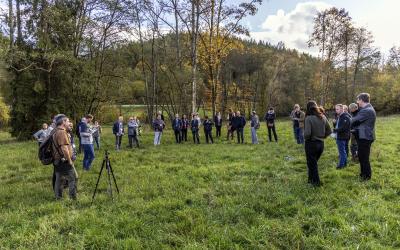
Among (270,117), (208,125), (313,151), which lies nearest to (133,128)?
(208,125)

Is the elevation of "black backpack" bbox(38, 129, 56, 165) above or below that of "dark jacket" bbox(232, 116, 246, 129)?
below

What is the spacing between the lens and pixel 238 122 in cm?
1933

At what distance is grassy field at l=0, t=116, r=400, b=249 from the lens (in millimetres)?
5750

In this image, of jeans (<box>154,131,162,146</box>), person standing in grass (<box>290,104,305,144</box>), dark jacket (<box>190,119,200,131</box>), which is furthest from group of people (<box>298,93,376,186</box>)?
jeans (<box>154,131,162,146</box>)

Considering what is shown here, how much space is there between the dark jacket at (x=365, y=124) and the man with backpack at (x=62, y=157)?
22.8 feet

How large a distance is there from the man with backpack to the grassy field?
1.35 feet

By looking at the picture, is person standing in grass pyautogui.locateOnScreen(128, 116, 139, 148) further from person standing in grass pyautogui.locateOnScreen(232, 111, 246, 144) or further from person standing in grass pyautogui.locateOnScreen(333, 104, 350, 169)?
person standing in grass pyautogui.locateOnScreen(333, 104, 350, 169)

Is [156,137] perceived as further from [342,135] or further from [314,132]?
[314,132]

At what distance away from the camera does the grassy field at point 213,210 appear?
5.75m

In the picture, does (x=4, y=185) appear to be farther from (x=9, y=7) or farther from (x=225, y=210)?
(x=9, y=7)

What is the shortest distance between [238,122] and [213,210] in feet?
40.9

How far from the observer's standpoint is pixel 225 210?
7016 mm

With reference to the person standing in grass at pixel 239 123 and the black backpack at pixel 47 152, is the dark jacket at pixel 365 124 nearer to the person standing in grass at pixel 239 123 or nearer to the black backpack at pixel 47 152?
the black backpack at pixel 47 152

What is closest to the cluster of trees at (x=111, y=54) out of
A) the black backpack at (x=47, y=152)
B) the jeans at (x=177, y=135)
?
the jeans at (x=177, y=135)
